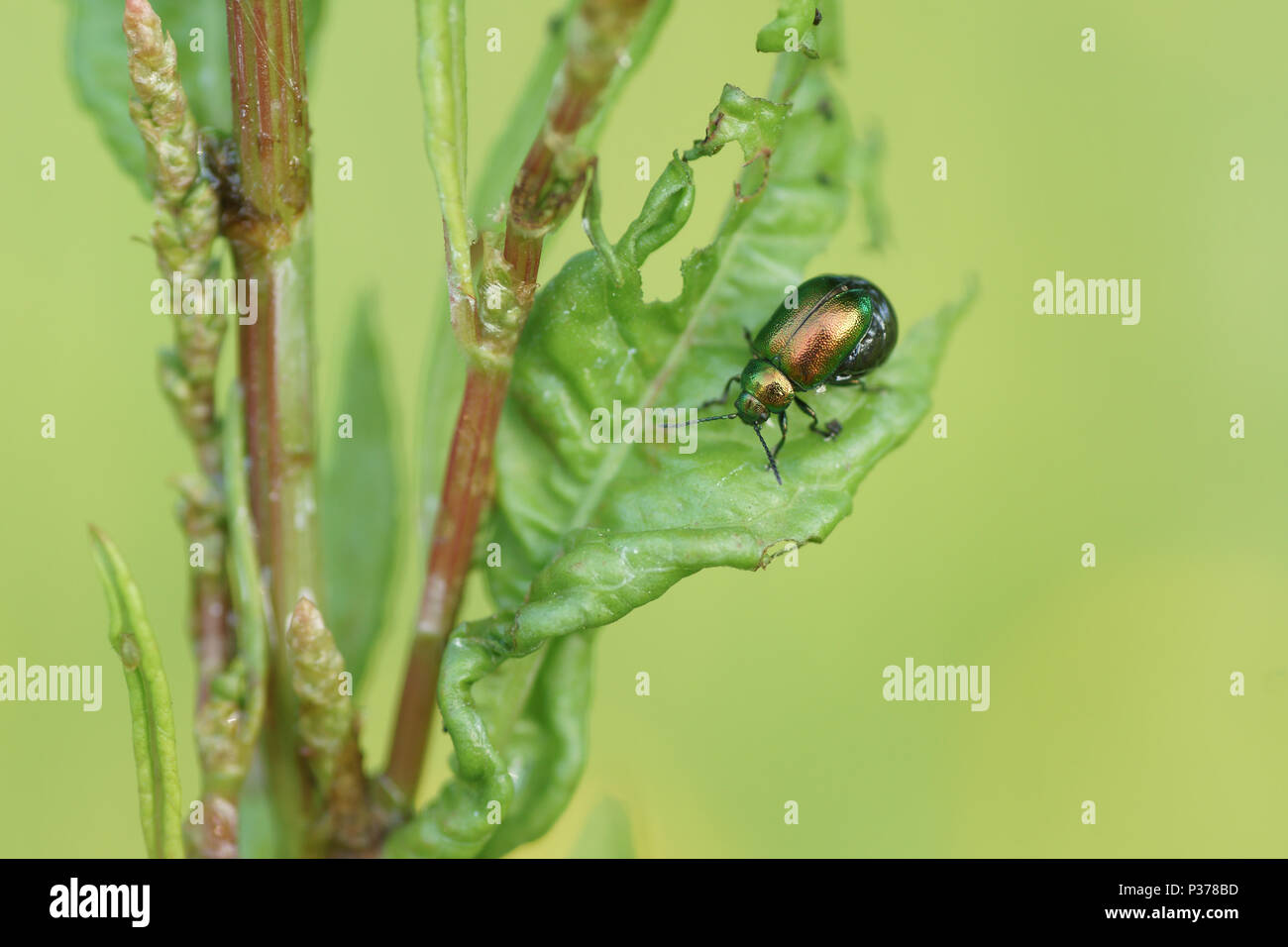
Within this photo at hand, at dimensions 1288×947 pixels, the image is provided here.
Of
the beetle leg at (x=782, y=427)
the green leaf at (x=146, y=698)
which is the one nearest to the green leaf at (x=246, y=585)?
the green leaf at (x=146, y=698)

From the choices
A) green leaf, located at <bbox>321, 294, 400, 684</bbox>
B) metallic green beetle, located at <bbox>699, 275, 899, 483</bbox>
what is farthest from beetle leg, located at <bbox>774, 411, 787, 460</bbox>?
green leaf, located at <bbox>321, 294, 400, 684</bbox>

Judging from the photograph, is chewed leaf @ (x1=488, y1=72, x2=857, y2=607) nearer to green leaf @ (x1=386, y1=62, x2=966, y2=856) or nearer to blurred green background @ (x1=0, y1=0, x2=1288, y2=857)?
green leaf @ (x1=386, y1=62, x2=966, y2=856)

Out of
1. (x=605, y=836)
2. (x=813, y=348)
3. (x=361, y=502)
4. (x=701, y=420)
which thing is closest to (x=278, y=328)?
(x=361, y=502)

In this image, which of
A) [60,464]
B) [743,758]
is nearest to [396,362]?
[60,464]

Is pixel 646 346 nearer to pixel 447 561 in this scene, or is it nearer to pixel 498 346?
pixel 498 346

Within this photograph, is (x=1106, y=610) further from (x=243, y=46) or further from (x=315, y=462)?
(x=243, y=46)
